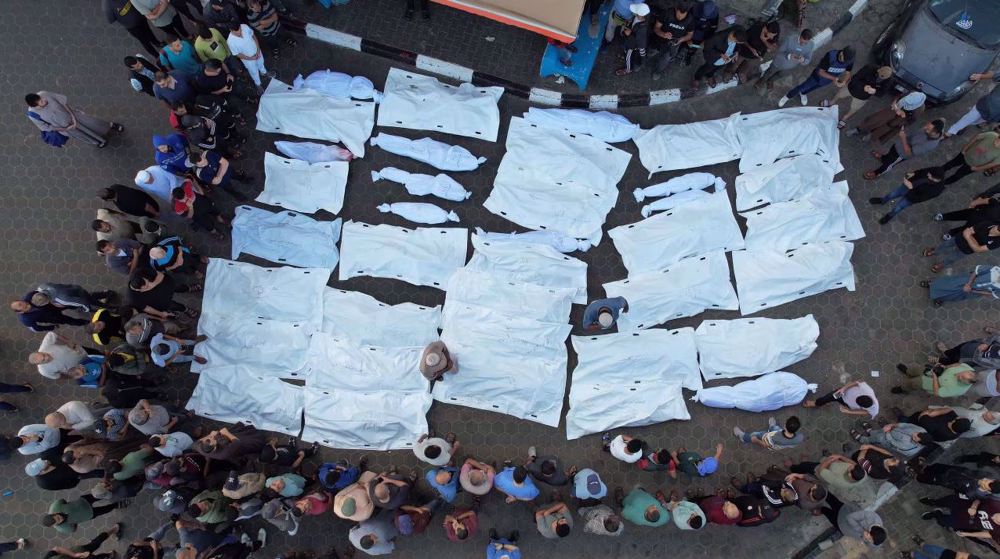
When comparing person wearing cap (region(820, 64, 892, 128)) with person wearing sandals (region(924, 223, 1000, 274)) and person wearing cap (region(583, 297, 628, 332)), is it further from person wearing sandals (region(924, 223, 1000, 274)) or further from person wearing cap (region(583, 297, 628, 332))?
person wearing cap (region(583, 297, 628, 332))

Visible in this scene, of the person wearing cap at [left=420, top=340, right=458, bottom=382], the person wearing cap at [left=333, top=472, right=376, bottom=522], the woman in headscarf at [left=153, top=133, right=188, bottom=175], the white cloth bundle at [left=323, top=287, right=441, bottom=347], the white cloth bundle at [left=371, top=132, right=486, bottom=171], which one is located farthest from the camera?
the white cloth bundle at [left=371, top=132, right=486, bottom=171]

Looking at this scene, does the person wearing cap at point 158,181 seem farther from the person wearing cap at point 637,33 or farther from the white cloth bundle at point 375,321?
the person wearing cap at point 637,33

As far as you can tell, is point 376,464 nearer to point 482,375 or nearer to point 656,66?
point 482,375

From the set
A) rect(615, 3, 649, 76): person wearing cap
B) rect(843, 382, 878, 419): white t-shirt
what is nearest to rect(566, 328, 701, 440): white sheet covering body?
rect(843, 382, 878, 419): white t-shirt

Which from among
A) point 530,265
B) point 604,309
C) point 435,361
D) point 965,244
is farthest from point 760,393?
point 435,361

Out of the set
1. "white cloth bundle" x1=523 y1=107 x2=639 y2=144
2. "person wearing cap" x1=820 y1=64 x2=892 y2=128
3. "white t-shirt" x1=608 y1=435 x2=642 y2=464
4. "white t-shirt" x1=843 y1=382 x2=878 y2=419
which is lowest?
"white t-shirt" x1=608 y1=435 x2=642 y2=464

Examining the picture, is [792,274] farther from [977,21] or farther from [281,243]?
[281,243]
